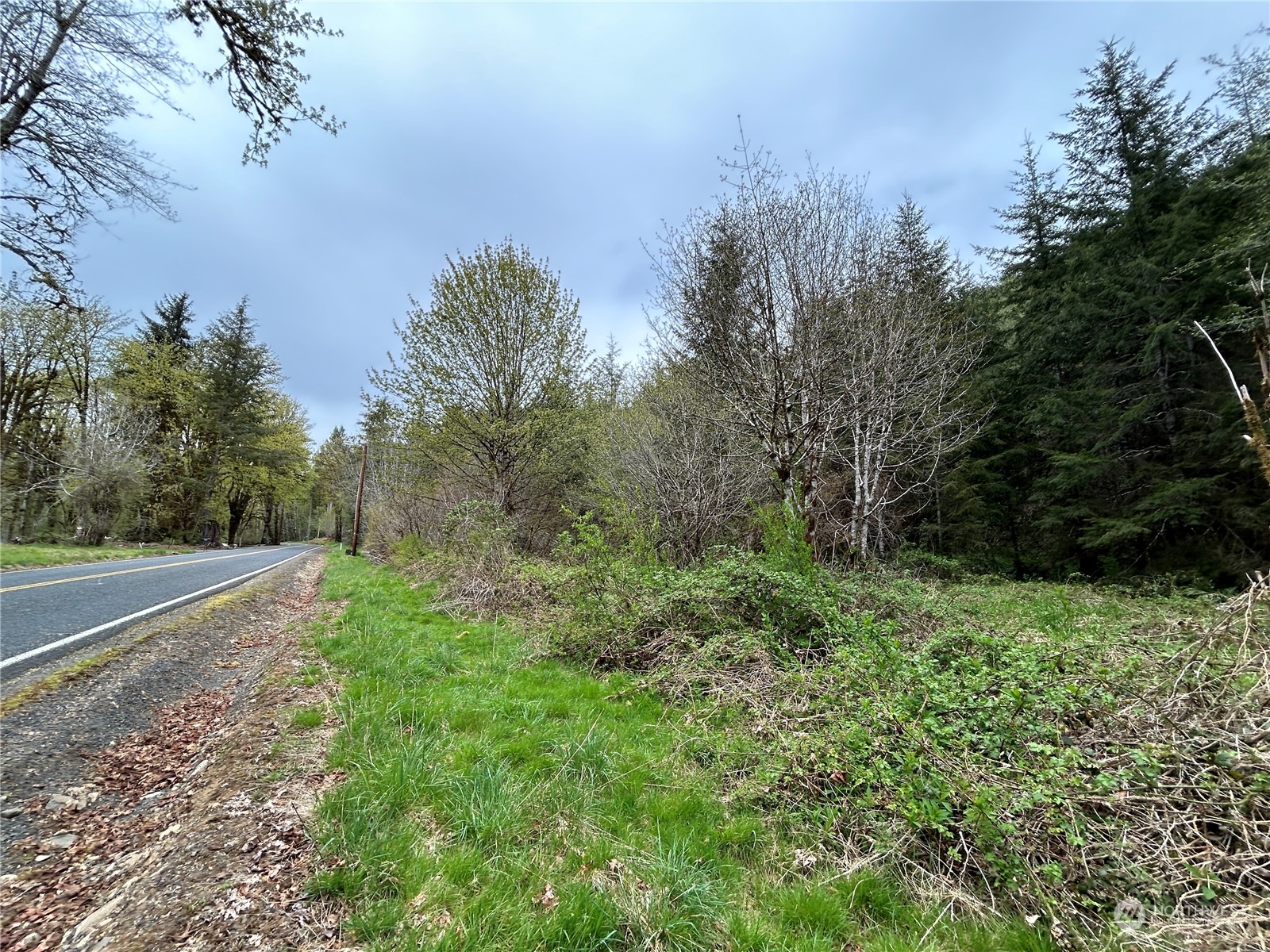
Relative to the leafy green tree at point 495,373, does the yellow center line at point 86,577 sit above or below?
below

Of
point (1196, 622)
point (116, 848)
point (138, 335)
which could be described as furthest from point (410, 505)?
point (138, 335)

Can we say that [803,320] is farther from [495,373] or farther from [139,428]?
[139,428]

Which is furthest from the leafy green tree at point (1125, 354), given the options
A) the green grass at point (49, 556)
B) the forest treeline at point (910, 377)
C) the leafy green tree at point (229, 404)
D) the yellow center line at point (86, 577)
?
the leafy green tree at point (229, 404)

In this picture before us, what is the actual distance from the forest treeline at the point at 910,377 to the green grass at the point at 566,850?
381 centimetres

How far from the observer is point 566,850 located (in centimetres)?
232

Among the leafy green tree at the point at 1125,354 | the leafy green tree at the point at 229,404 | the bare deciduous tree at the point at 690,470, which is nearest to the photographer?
the bare deciduous tree at the point at 690,470

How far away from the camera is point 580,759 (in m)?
3.07

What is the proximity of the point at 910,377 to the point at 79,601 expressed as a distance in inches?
536

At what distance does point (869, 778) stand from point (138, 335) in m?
38.0

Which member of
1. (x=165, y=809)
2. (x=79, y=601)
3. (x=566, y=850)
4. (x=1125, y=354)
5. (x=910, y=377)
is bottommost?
(x=566, y=850)

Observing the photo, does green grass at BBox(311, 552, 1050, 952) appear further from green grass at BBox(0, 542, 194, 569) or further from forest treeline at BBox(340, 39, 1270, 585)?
green grass at BBox(0, 542, 194, 569)

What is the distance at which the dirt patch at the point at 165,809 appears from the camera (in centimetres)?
180

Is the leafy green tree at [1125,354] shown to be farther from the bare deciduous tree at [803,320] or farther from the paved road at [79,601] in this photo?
the paved road at [79,601]

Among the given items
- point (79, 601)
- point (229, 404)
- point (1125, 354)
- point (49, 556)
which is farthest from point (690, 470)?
point (229, 404)
